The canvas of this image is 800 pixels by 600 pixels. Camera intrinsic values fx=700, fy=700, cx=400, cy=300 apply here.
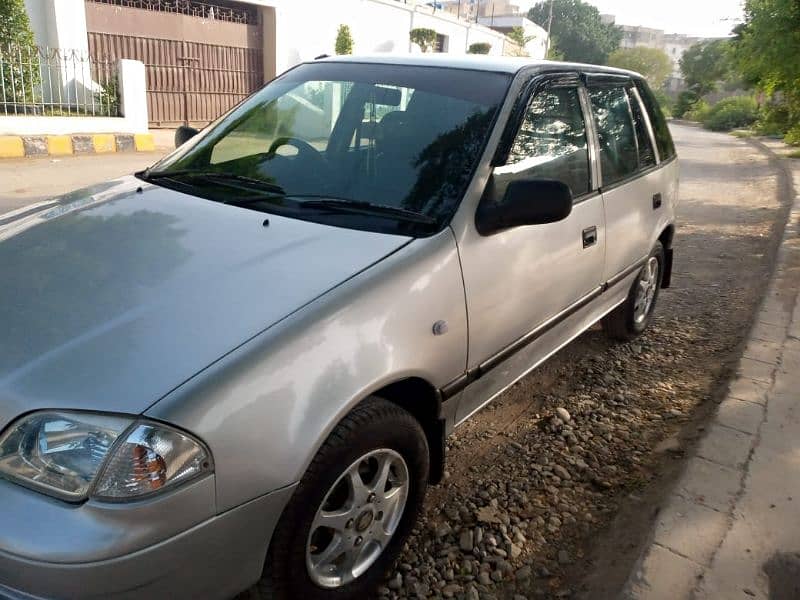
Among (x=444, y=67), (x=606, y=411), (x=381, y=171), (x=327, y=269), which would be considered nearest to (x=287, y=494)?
(x=327, y=269)

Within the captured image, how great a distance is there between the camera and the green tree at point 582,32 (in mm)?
81688

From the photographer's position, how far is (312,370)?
194cm

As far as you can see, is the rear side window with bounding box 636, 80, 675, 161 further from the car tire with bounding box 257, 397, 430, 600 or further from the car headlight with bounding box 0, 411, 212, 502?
the car headlight with bounding box 0, 411, 212, 502

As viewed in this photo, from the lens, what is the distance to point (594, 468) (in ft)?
10.9

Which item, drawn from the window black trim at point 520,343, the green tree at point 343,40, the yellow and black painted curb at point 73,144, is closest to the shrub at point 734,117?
the green tree at point 343,40

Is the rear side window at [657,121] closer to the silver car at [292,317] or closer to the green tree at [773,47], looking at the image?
the silver car at [292,317]

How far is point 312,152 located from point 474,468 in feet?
5.27

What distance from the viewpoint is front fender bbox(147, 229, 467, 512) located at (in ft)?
5.76

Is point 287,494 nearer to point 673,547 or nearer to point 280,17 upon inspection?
point 673,547

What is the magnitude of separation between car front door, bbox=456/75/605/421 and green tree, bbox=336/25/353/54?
18.4m

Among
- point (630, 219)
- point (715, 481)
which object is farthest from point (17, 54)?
point (715, 481)

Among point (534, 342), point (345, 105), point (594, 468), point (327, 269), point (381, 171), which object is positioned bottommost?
point (594, 468)

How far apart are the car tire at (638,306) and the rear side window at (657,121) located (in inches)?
25.1

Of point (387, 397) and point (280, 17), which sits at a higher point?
point (280, 17)
